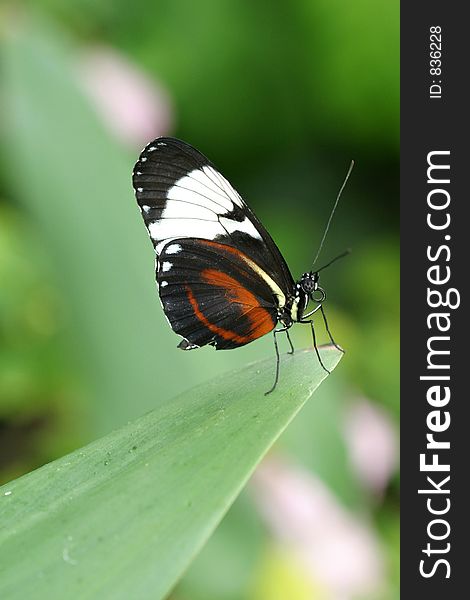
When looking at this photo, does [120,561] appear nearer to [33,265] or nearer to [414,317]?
[414,317]

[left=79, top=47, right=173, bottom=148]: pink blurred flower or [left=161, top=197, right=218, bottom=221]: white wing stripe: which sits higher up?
[left=79, top=47, right=173, bottom=148]: pink blurred flower

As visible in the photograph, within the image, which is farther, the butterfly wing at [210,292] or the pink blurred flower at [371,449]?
the pink blurred flower at [371,449]

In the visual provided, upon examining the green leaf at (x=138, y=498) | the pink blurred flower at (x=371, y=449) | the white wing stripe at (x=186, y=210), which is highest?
the white wing stripe at (x=186, y=210)

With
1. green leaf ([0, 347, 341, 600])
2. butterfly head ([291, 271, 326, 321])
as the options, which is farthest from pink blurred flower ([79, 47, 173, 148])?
green leaf ([0, 347, 341, 600])

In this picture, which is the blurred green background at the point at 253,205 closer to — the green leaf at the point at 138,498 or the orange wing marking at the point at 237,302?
the orange wing marking at the point at 237,302

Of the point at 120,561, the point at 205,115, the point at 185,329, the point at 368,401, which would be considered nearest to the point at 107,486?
the point at 120,561

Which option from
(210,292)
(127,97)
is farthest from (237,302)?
(127,97)

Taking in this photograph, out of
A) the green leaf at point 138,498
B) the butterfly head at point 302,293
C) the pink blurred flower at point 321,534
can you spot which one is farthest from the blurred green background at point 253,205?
the green leaf at point 138,498

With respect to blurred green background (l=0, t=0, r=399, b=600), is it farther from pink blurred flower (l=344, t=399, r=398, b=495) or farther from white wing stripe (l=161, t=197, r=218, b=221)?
white wing stripe (l=161, t=197, r=218, b=221)
